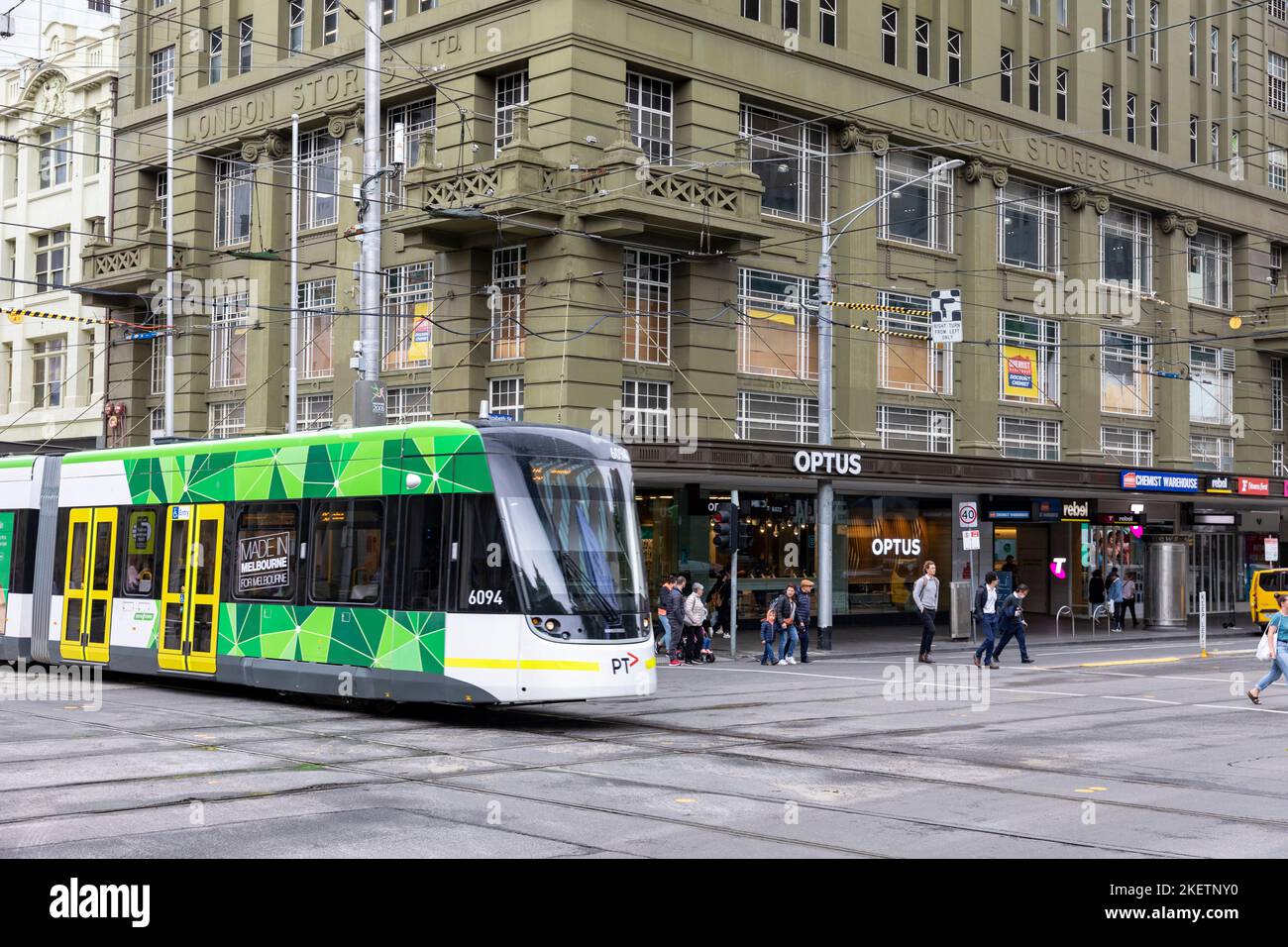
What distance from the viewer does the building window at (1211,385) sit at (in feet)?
152

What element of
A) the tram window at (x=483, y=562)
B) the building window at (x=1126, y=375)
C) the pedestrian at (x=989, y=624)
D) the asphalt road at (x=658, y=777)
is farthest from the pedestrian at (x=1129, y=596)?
the tram window at (x=483, y=562)

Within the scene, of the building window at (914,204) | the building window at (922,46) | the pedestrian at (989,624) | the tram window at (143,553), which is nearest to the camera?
the tram window at (143,553)

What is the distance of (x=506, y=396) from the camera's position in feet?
105

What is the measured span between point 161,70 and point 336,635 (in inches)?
1165

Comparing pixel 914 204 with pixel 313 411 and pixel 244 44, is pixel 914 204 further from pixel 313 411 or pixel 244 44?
pixel 244 44

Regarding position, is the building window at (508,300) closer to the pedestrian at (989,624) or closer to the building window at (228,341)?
the building window at (228,341)

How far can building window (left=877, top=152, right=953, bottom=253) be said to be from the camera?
3700 centimetres

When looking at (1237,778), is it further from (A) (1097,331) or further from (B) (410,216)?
(A) (1097,331)

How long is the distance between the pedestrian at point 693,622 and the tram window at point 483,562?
11348 mm

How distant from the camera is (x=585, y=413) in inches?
1190

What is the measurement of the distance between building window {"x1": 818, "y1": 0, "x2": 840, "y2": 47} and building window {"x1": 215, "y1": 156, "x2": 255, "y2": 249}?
1540 centimetres

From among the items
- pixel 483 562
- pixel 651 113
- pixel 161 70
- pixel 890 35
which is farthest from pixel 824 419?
pixel 161 70

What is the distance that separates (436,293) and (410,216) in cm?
237
